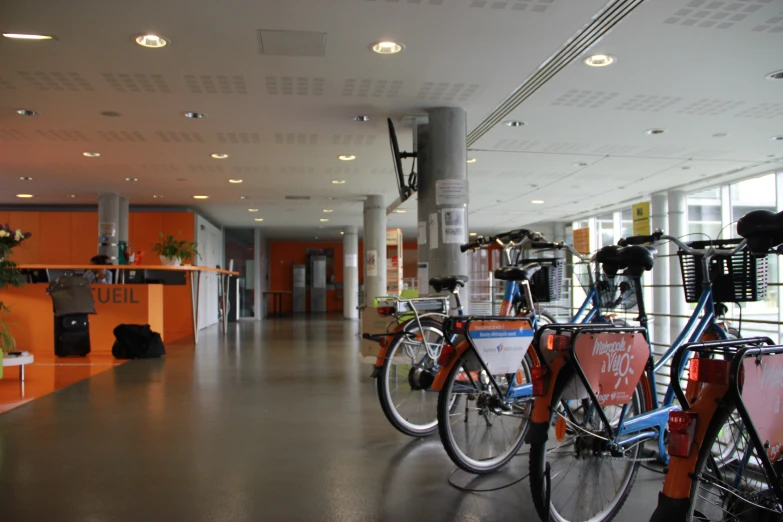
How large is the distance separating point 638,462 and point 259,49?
3450 mm

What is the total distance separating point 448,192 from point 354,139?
185 centimetres

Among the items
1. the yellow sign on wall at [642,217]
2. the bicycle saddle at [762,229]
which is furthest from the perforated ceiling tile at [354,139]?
the yellow sign on wall at [642,217]

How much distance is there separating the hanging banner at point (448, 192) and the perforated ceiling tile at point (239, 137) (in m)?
2.26

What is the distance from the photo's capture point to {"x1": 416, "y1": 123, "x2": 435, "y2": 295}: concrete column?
18.7 ft

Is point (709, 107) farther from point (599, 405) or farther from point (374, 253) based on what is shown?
point (374, 253)

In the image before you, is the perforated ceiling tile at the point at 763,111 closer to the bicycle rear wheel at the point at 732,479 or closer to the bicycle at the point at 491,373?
the bicycle at the point at 491,373

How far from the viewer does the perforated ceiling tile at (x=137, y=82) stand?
15.7 feet

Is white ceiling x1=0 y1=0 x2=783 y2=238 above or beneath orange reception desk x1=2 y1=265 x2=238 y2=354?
above

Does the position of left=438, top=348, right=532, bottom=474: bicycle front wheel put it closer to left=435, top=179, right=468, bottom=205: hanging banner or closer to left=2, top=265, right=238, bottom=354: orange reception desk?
left=435, top=179, right=468, bottom=205: hanging banner

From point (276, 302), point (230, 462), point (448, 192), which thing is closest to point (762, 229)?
point (230, 462)

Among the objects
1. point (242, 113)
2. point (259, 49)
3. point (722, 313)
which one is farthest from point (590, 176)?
point (722, 313)

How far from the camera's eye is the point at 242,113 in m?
5.87

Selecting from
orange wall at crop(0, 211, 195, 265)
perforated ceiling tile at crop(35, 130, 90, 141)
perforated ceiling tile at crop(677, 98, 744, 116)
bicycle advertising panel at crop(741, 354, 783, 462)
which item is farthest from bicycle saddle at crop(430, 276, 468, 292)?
orange wall at crop(0, 211, 195, 265)

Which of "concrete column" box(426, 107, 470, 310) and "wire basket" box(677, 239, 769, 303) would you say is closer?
"wire basket" box(677, 239, 769, 303)
